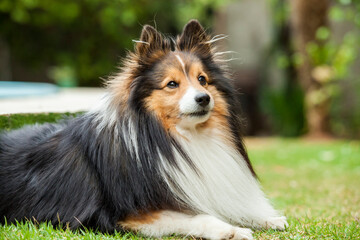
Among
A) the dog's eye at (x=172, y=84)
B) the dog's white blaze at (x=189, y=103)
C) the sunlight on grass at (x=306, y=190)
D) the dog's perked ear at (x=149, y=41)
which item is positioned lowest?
the sunlight on grass at (x=306, y=190)

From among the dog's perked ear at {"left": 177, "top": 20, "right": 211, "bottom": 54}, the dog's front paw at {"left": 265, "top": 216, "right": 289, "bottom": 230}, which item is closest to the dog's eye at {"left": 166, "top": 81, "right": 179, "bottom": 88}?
the dog's perked ear at {"left": 177, "top": 20, "right": 211, "bottom": 54}

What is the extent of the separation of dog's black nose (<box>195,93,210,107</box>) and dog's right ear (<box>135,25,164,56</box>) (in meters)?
0.55

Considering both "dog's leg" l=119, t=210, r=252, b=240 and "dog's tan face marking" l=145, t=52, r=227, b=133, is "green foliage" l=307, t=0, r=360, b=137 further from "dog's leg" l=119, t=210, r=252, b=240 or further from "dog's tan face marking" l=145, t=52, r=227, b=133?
"dog's leg" l=119, t=210, r=252, b=240

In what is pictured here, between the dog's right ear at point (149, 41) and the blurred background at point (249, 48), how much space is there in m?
8.07

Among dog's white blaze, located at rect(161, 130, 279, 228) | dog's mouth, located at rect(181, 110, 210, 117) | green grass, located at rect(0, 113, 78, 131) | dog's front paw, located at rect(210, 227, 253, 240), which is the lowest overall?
dog's front paw, located at rect(210, 227, 253, 240)

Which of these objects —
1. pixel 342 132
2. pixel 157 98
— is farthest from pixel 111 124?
pixel 342 132

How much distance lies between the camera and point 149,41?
367cm

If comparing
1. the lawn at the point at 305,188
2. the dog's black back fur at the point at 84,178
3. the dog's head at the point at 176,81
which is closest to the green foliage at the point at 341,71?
the lawn at the point at 305,188

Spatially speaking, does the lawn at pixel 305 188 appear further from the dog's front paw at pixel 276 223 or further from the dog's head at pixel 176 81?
the dog's head at pixel 176 81

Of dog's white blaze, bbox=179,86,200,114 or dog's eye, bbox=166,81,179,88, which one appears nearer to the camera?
dog's white blaze, bbox=179,86,200,114

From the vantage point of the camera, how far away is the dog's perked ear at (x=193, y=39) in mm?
3898

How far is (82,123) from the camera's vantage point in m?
3.70

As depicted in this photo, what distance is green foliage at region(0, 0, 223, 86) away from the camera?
14.8 meters

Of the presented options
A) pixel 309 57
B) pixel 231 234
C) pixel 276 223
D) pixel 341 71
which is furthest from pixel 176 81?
pixel 309 57
